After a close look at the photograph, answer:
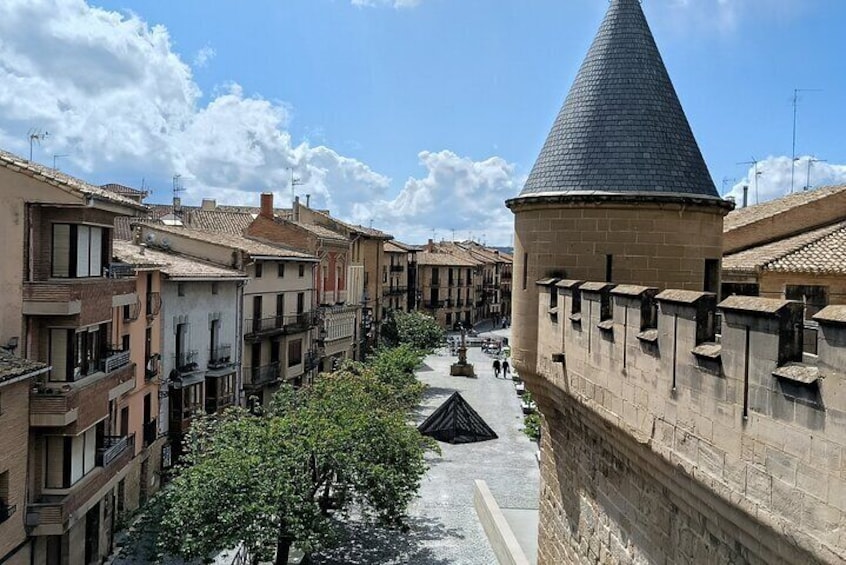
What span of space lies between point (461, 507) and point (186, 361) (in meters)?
11.5

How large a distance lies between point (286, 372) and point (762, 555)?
33.3 m

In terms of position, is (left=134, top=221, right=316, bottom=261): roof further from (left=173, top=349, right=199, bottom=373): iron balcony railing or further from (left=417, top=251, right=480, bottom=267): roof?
(left=417, top=251, right=480, bottom=267): roof

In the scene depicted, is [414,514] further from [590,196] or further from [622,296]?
[622,296]

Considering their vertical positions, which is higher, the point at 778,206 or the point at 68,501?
the point at 778,206

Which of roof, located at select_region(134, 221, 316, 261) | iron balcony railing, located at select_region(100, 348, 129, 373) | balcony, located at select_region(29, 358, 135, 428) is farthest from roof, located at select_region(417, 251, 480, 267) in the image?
balcony, located at select_region(29, 358, 135, 428)

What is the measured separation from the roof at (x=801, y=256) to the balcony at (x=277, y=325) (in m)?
21.3

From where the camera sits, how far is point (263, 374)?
3431cm

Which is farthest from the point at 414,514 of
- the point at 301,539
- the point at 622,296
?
the point at 622,296

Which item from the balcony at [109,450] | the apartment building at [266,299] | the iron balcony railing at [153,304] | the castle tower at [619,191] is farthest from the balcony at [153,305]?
the castle tower at [619,191]

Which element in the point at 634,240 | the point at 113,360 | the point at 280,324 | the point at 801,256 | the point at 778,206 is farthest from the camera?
the point at 280,324

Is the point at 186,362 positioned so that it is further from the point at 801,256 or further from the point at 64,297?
the point at 801,256

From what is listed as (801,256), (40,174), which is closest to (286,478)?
(40,174)

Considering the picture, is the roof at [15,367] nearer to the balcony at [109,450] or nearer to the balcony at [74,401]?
the balcony at [74,401]

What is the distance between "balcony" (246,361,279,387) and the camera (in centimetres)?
3356
